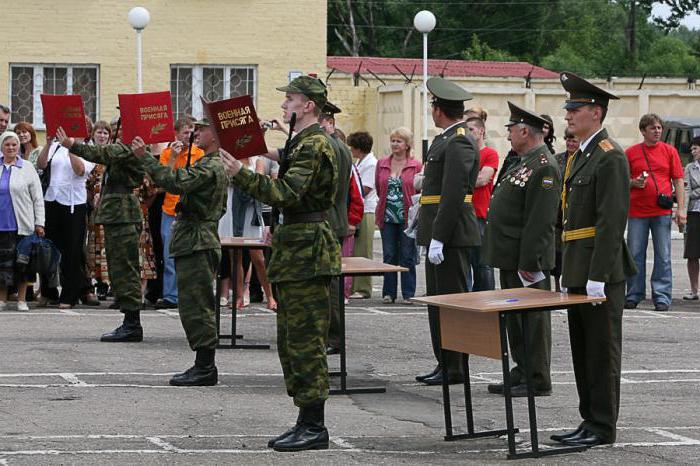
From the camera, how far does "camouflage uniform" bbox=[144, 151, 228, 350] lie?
11.3 metres

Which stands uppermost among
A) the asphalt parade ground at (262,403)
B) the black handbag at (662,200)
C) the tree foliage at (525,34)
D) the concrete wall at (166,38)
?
the tree foliage at (525,34)

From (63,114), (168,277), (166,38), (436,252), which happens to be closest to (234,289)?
(63,114)

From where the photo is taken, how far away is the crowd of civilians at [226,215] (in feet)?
52.7

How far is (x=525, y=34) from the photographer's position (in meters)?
71.8

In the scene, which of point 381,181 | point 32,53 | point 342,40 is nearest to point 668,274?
point 381,181

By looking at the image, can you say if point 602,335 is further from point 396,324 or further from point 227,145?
point 396,324

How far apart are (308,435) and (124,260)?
16.8 ft

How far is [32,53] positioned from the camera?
28.6 meters

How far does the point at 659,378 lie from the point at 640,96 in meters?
23.4

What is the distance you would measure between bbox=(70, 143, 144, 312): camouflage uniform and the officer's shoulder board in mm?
5295

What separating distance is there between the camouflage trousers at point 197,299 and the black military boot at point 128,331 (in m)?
2.39

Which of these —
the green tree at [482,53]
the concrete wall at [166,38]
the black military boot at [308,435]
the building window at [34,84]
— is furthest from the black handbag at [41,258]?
the green tree at [482,53]

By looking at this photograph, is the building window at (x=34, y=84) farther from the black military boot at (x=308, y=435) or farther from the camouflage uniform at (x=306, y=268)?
the black military boot at (x=308, y=435)

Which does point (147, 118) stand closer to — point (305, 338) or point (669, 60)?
point (305, 338)
